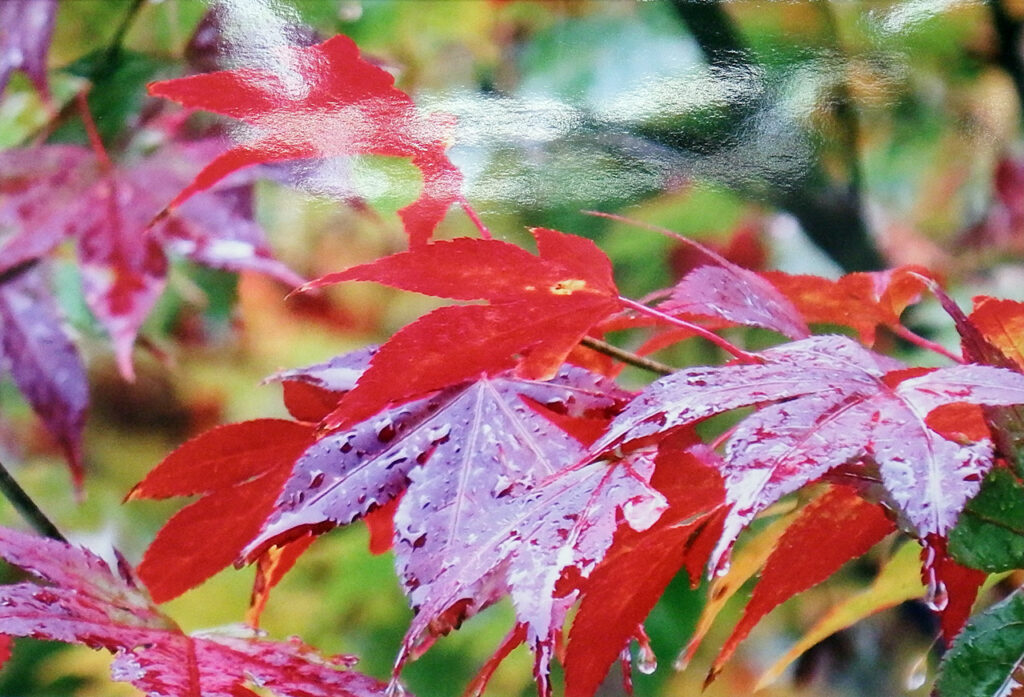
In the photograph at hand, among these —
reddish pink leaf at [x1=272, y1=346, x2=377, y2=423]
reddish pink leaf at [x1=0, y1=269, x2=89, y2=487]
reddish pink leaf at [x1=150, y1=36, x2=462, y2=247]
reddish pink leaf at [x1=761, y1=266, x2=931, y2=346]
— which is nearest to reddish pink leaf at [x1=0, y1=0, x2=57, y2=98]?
reddish pink leaf at [x1=0, y1=269, x2=89, y2=487]

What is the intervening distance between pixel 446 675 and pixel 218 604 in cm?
17

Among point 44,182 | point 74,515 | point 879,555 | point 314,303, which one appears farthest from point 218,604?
point 879,555

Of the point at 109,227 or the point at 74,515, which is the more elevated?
the point at 109,227

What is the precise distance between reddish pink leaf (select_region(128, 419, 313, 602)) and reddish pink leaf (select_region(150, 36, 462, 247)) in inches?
3.5

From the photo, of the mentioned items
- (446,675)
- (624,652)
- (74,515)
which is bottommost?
(446,675)

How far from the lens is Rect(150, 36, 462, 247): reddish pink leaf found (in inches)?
12.3

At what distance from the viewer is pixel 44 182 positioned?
1.92 feet

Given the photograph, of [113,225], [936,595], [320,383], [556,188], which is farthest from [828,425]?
[113,225]

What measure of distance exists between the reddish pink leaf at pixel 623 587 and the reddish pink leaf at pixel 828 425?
0.03 meters

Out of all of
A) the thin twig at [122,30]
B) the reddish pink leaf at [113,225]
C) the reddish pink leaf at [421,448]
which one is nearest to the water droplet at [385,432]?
the reddish pink leaf at [421,448]

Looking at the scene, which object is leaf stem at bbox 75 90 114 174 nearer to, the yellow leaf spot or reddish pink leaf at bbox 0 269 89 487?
reddish pink leaf at bbox 0 269 89 487

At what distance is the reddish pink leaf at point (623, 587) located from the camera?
0.75ft

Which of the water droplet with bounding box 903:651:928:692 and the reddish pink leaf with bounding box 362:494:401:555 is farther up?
the reddish pink leaf with bounding box 362:494:401:555

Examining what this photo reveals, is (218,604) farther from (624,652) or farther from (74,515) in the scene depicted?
(624,652)
